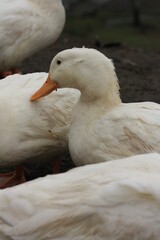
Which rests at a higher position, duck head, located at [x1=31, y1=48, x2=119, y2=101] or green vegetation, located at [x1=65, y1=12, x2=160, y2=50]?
duck head, located at [x1=31, y1=48, x2=119, y2=101]

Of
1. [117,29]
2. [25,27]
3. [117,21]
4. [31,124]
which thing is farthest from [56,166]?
[117,21]

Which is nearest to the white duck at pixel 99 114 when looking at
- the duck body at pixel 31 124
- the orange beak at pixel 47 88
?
the orange beak at pixel 47 88

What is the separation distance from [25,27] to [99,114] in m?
2.04

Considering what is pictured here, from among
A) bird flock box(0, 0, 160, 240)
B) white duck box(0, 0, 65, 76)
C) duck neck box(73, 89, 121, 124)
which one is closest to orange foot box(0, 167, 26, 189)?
bird flock box(0, 0, 160, 240)

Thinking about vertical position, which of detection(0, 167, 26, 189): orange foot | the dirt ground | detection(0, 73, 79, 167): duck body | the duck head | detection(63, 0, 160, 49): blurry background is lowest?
detection(63, 0, 160, 49): blurry background

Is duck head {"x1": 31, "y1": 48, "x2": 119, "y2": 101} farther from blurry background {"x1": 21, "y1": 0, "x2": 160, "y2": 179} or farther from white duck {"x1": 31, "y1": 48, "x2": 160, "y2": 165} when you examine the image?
blurry background {"x1": 21, "y1": 0, "x2": 160, "y2": 179}

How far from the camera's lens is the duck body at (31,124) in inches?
174

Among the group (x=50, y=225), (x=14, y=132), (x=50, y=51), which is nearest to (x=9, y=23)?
(x=14, y=132)

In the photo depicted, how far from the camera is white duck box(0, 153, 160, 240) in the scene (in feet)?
9.98

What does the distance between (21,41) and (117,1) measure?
714cm

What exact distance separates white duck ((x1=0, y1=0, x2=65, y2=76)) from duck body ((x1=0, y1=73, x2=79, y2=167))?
1.37 metres

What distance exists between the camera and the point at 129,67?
7906 mm

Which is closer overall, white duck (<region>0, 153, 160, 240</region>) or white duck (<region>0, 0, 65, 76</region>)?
white duck (<region>0, 153, 160, 240</region>)

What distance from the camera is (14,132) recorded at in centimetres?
441
